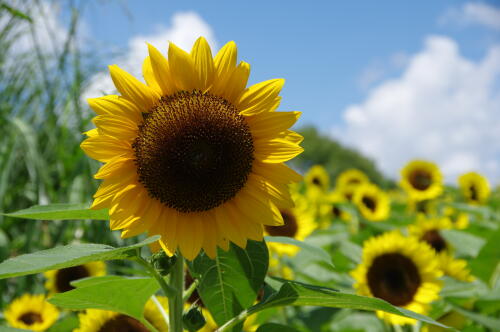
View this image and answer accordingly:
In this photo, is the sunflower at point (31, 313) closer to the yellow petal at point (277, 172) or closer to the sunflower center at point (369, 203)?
the yellow petal at point (277, 172)

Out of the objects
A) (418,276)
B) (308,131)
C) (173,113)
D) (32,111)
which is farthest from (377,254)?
(308,131)

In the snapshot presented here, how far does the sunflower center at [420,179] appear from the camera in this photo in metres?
3.94

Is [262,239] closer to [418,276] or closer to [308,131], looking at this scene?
[418,276]

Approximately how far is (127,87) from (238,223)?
362mm

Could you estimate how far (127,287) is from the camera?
1.00m

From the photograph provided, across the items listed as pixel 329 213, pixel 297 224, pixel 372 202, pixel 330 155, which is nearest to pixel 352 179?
pixel 329 213

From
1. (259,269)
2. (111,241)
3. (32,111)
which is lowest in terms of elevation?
(111,241)

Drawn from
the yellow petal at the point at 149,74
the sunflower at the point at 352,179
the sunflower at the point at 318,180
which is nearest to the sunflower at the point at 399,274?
the yellow petal at the point at 149,74

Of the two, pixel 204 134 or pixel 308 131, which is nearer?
pixel 204 134

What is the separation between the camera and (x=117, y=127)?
3.50 feet

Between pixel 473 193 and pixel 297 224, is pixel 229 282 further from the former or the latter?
pixel 473 193

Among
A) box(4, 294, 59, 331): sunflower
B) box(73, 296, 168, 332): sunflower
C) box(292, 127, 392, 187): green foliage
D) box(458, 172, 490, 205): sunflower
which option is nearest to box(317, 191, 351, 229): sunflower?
box(458, 172, 490, 205): sunflower

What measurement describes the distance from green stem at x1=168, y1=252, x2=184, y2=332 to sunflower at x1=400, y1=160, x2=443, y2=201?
3.13 m

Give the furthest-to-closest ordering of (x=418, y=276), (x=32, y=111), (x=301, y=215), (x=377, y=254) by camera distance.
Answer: (x=32, y=111), (x=301, y=215), (x=377, y=254), (x=418, y=276)
